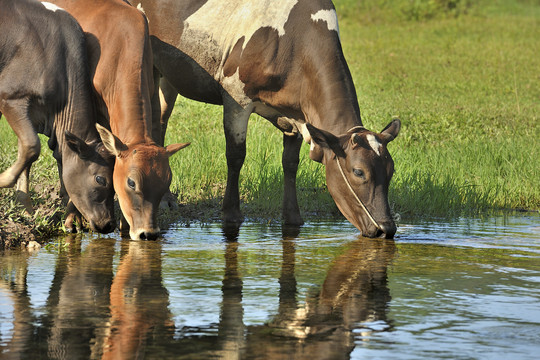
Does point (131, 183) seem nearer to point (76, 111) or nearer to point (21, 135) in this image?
point (76, 111)

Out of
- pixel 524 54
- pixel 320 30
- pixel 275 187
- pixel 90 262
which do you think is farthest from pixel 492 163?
pixel 524 54

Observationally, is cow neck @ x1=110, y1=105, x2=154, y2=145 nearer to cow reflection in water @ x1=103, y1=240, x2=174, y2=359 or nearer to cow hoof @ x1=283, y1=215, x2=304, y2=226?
cow reflection in water @ x1=103, y1=240, x2=174, y2=359

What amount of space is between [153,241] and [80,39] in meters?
1.87

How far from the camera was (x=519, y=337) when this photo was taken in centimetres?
464

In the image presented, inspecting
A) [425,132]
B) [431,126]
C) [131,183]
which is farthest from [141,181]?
[431,126]

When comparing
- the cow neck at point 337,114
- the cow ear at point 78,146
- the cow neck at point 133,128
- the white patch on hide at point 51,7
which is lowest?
the cow ear at point 78,146

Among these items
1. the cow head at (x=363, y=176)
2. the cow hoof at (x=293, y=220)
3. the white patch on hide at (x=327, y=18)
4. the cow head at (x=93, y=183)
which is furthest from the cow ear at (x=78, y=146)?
the white patch on hide at (x=327, y=18)

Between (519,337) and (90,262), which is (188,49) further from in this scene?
(519,337)

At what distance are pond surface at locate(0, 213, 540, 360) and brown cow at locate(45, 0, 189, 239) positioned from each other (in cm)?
38

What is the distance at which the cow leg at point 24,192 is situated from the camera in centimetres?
791

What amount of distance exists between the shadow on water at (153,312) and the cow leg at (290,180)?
6.28ft

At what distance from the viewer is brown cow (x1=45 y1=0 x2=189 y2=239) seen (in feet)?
23.5

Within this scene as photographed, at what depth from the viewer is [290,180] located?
933 cm

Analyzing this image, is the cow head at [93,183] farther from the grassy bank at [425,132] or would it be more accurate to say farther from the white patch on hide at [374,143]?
→ the white patch on hide at [374,143]
